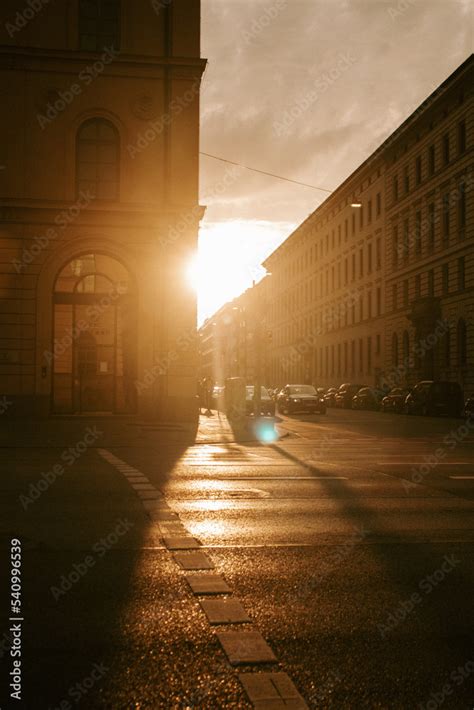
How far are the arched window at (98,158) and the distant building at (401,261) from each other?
810cm

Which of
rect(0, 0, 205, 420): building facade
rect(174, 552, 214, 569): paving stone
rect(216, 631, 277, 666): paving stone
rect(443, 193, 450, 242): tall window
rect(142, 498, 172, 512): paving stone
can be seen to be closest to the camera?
rect(216, 631, 277, 666): paving stone

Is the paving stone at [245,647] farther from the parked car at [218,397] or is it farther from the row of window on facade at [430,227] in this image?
the parked car at [218,397]

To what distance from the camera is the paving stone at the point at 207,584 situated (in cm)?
584

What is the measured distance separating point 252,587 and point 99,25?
3073cm

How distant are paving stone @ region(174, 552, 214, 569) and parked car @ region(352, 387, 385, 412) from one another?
5179 cm

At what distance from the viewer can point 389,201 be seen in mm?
68000

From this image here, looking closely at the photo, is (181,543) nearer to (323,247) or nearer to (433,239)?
(433,239)

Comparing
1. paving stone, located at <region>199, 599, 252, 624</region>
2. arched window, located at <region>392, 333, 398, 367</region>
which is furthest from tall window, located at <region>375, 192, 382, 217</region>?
paving stone, located at <region>199, 599, 252, 624</region>

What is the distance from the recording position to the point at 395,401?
173ft

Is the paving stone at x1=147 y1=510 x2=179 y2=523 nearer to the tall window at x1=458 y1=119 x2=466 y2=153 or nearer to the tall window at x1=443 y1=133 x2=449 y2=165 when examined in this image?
the tall window at x1=458 y1=119 x2=466 y2=153

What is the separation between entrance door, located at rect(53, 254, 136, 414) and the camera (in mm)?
31781

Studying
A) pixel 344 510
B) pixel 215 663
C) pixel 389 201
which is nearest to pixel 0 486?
pixel 344 510

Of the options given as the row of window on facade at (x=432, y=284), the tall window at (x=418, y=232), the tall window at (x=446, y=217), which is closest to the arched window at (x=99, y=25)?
the row of window on facade at (x=432, y=284)

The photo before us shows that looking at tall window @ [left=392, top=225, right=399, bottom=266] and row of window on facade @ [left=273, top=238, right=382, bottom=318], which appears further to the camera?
row of window on facade @ [left=273, top=238, right=382, bottom=318]
